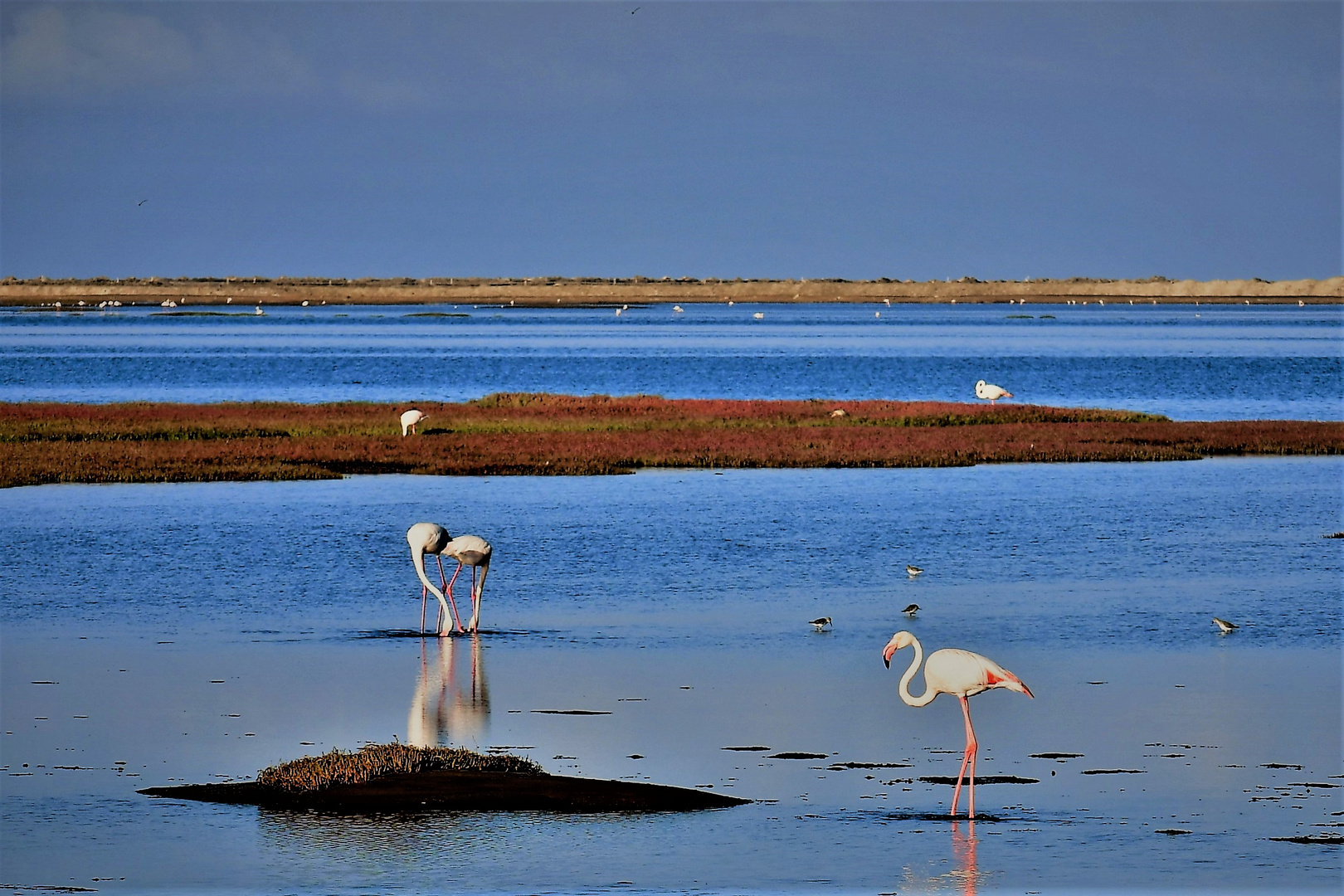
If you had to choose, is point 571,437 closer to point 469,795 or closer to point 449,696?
point 449,696

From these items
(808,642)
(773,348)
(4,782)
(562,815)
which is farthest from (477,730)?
(773,348)

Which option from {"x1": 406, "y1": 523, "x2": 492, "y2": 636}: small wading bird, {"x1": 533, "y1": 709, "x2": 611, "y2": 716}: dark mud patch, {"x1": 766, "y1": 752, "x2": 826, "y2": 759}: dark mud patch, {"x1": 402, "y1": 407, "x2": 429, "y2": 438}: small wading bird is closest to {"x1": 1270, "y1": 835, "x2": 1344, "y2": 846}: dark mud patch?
{"x1": 766, "y1": 752, "x2": 826, "y2": 759}: dark mud patch

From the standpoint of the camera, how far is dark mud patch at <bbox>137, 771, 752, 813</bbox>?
11562mm

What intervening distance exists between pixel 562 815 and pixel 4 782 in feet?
13.3

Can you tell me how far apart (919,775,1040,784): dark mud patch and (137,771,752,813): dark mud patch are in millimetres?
1528

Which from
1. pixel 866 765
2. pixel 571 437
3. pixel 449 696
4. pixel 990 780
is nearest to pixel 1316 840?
pixel 990 780

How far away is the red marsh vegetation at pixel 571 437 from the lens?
3634cm

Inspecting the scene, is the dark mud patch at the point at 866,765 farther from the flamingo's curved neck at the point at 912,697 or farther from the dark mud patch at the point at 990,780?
the flamingo's curved neck at the point at 912,697

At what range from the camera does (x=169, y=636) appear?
1775cm

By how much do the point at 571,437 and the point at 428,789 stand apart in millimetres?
29798

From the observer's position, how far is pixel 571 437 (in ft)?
136

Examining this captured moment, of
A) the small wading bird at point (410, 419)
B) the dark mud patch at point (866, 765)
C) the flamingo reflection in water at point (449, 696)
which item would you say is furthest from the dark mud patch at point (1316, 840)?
the small wading bird at point (410, 419)

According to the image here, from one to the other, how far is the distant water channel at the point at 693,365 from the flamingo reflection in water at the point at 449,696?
4290 centimetres

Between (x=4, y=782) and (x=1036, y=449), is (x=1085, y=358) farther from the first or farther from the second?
(x=4, y=782)
